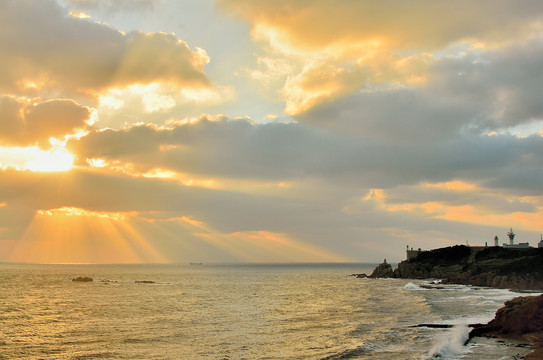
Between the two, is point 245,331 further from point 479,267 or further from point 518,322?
point 479,267

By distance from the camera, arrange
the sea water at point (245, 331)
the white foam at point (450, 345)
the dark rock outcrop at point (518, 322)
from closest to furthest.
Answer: the white foam at point (450, 345)
the sea water at point (245, 331)
the dark rock outcrop at point (518, 322)

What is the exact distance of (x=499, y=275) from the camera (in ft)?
360

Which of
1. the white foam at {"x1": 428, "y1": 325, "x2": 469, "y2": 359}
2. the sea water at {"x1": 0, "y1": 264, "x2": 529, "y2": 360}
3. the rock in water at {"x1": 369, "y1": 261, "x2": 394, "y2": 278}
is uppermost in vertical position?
the white foam at {"x1": 428, "y1": 325, "x2": 469, "y2": 359}

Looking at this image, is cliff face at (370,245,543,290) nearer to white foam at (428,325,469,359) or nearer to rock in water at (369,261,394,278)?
rock in water at (369,261,394,278)

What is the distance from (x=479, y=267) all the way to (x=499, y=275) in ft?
62.1

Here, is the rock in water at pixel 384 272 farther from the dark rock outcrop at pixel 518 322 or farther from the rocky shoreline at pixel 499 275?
the dark rock outcrop at pixel 518 322

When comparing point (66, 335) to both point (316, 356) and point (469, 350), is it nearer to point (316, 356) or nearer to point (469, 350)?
point (316, 356)

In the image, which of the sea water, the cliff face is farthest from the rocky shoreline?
the sea water

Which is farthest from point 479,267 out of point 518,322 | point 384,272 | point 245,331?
point 245,331

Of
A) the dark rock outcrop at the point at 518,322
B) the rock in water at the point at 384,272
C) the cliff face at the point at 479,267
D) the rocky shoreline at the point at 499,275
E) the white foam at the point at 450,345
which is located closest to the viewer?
the white foam at the point at 450,345

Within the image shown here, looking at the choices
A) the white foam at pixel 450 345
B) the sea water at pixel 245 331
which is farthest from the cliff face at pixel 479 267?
the white foam at pixel 450 345

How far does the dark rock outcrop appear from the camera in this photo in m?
37.9

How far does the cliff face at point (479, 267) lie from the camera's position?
103350mm

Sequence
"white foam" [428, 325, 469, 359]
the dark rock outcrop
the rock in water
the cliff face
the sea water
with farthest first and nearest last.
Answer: the rock in water
the cliff face
the dark rock outcrop
the sea water
"white foam" [428, 325, 469, 359]
